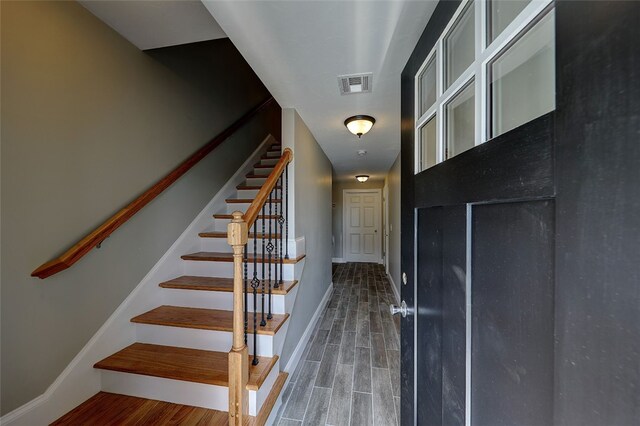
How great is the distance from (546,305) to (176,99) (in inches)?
105

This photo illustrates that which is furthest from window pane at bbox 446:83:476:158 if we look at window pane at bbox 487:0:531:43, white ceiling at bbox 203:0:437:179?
white ceiling at bbox 203:0:437:179

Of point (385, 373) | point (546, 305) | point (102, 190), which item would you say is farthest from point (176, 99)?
point (385, 373)

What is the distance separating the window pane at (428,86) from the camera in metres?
0.99

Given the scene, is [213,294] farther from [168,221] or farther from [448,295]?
[448,295]

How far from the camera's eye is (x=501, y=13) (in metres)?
0.58

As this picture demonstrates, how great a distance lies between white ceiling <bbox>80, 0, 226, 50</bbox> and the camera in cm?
134

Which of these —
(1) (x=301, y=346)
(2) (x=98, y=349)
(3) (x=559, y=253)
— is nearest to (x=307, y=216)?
(1) (x=301, y=346)

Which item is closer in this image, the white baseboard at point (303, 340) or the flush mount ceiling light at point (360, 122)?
the white baseboard at point (303, 340)

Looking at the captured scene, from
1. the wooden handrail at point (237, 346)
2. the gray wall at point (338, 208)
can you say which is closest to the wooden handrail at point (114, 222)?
the wooden handrail at point (237, 346)

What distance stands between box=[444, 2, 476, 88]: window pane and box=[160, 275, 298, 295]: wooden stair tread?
1592mm

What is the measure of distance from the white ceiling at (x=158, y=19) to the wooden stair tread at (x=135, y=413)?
7.25 feet

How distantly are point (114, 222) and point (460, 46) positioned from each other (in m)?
2.00

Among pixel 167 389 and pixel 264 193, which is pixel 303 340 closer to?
pixel 167 389

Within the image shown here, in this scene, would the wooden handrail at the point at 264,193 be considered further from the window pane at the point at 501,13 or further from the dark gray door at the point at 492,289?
the window pane at the point at 501,13
